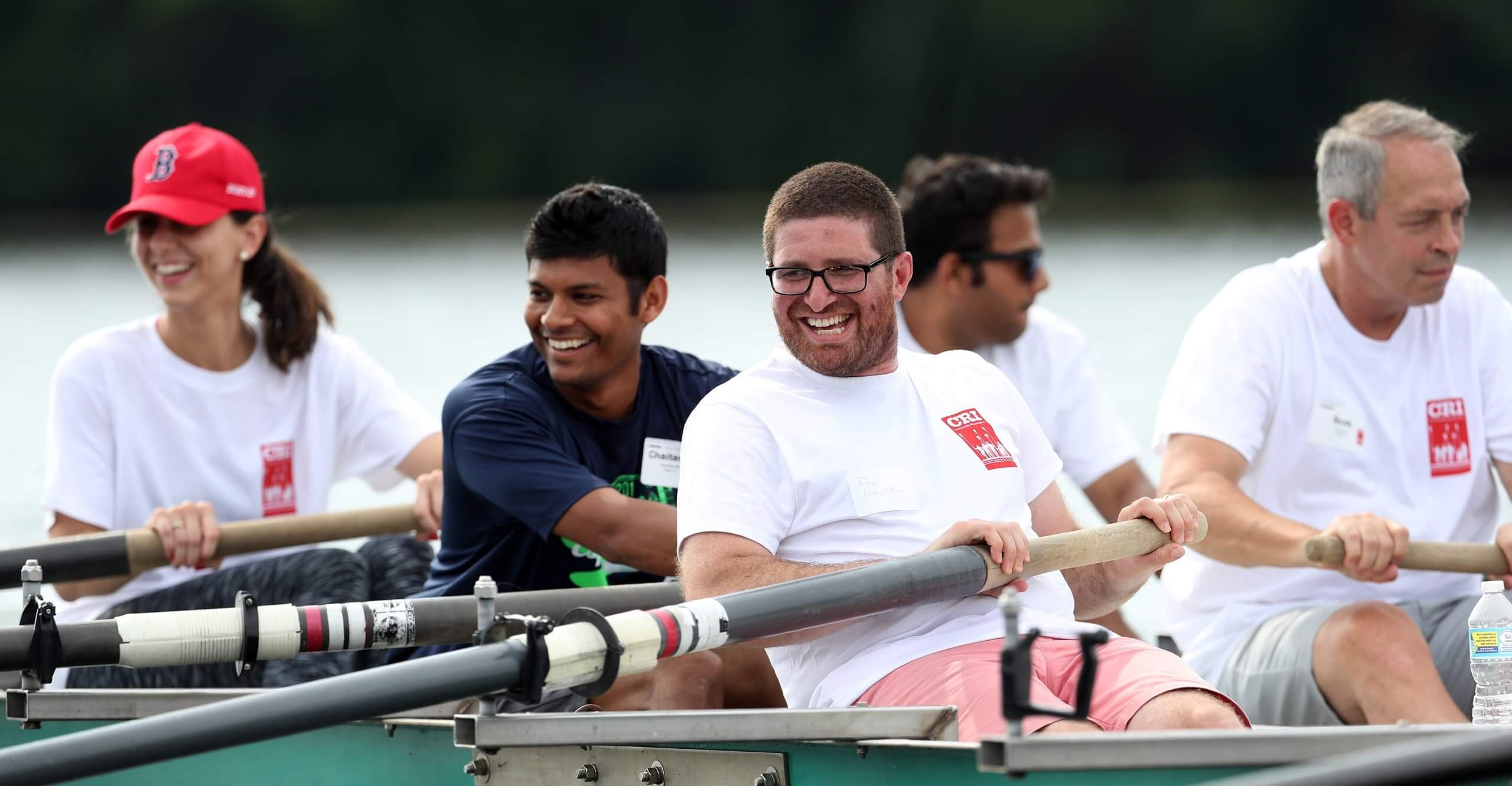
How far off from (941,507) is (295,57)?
26.0 metres

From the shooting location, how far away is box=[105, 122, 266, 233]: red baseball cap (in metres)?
4.74

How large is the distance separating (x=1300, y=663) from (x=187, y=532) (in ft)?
8.34

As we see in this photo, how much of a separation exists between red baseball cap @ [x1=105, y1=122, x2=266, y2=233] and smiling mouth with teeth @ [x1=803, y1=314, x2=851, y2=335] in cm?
213

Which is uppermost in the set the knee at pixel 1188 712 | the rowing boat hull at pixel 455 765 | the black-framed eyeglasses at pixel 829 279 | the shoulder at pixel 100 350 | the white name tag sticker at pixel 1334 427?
the shoulder at pixel 100 350

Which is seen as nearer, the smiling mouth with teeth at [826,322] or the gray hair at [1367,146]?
the smiling mouth with teeth at [826,322]

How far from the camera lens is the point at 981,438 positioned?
3246 millimetres

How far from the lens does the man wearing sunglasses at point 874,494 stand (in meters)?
2.97

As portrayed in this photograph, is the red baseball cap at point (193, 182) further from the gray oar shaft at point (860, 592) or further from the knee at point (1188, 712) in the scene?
the knee at point (1188, 712)

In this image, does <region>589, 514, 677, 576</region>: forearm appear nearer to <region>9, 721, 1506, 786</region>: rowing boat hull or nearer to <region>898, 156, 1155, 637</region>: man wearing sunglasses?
<region>9, 721, 1506, 786</region>: rowing boat hull

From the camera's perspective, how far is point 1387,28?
907 inches

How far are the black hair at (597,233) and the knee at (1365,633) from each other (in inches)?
63.5

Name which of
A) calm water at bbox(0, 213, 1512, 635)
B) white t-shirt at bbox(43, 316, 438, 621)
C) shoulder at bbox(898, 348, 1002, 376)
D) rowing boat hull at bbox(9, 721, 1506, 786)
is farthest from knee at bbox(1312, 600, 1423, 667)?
calm water at bbox(0, 213, 1512, 635)

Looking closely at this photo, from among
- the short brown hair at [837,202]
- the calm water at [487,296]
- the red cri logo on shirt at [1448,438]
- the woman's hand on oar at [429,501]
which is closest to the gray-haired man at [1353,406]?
the red cri logo on shirt at [1448,438]

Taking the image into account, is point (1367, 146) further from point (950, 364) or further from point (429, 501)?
point (429, 501)
